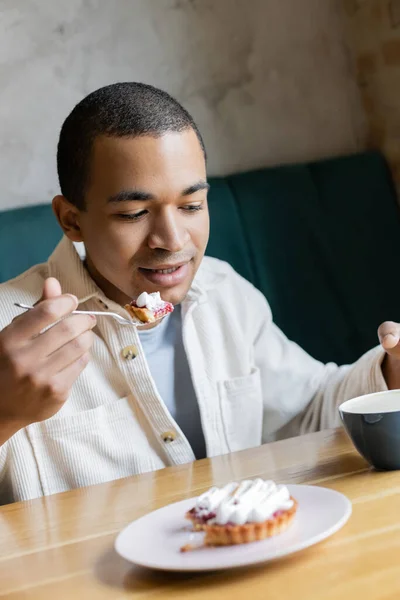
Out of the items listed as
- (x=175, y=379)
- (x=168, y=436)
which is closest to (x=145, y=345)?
(x=175, y=379)

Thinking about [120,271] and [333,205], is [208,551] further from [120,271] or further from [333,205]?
[333,205]

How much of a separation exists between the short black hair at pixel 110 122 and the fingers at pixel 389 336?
450 millimetres

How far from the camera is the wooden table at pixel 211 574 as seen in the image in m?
0.72

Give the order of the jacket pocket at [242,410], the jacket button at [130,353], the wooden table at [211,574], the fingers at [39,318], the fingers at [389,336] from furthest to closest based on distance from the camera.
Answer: the jacket pocket at [242,410], the jacket button at [130,353], the fingers at [389,336], the fingers at [39,318], the wooden table at [211,574]

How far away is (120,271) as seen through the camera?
138cm

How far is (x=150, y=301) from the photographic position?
1.28m

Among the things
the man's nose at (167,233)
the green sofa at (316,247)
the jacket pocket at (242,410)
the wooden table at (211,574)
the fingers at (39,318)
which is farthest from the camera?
the green sofa at (316,247)

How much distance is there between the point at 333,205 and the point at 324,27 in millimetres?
535

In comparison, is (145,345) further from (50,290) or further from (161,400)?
(50,290)

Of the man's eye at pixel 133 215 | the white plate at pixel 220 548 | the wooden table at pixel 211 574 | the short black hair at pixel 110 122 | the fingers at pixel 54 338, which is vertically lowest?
the wooden table at pixel 211 574

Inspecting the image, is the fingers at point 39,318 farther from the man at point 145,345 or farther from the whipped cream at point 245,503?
the whipped cream at point 245,503

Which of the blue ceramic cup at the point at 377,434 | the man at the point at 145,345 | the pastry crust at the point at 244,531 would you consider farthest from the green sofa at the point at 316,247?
the pastry crust at the point at 244,531

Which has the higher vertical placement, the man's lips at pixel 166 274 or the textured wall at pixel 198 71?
the textured wall at pixel 198 71

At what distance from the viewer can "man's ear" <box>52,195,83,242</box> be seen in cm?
148
